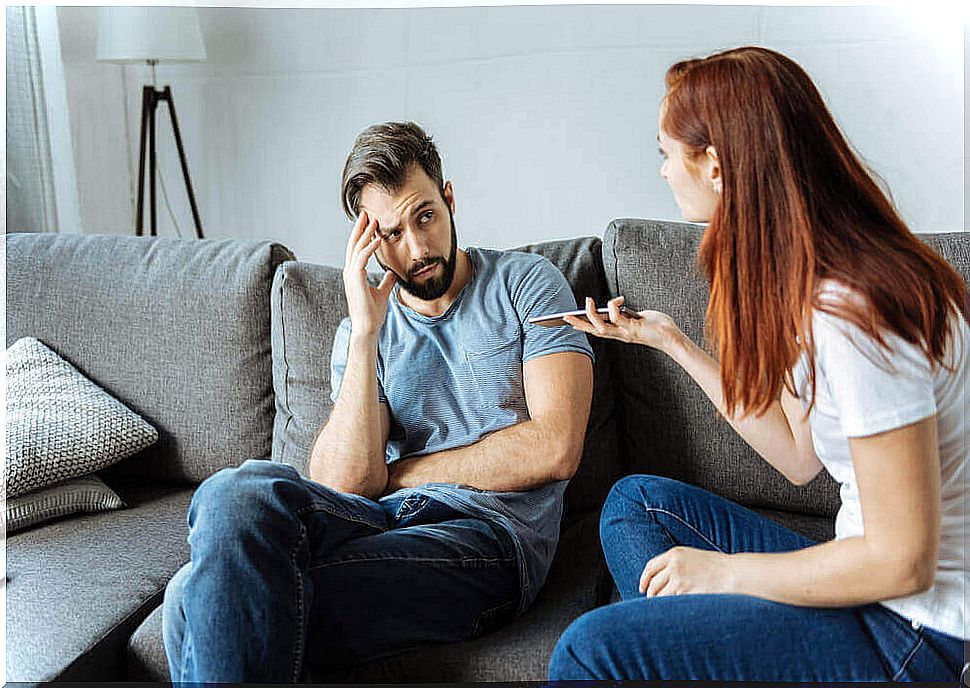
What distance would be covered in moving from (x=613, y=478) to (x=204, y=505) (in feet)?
2.46

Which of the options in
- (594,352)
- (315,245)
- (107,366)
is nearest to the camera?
(594,352)

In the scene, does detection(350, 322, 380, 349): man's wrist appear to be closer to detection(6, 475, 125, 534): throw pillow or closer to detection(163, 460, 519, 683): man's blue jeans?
detection(163, 460, 519, 683): man's blue jeans

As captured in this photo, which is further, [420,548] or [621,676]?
[420,548]

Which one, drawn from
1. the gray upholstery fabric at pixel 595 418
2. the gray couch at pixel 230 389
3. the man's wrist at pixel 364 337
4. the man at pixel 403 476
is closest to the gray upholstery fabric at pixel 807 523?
the gray couch at pixel 230 389

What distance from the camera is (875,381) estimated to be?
96cm

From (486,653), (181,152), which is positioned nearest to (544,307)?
(486,653)

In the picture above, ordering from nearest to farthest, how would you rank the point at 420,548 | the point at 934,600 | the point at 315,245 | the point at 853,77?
the point at 934,600, the point at 420,548, the point at 853,77, the point at 315,245

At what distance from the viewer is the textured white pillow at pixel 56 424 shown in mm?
1652

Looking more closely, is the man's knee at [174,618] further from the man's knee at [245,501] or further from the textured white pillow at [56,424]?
the textured white pillow at [56,424]

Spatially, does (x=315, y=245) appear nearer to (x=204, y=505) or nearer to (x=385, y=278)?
(x=385, y=278)

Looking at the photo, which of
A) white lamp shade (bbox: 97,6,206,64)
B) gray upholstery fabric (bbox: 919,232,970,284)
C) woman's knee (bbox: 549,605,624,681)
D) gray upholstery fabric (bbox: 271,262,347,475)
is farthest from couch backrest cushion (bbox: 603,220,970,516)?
white lamp shade (bbox: 97,6,206,64)

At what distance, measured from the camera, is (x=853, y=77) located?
6.48 feet

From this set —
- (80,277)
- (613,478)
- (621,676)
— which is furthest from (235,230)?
(621,676)

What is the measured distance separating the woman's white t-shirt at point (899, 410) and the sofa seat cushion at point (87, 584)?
952 mm
